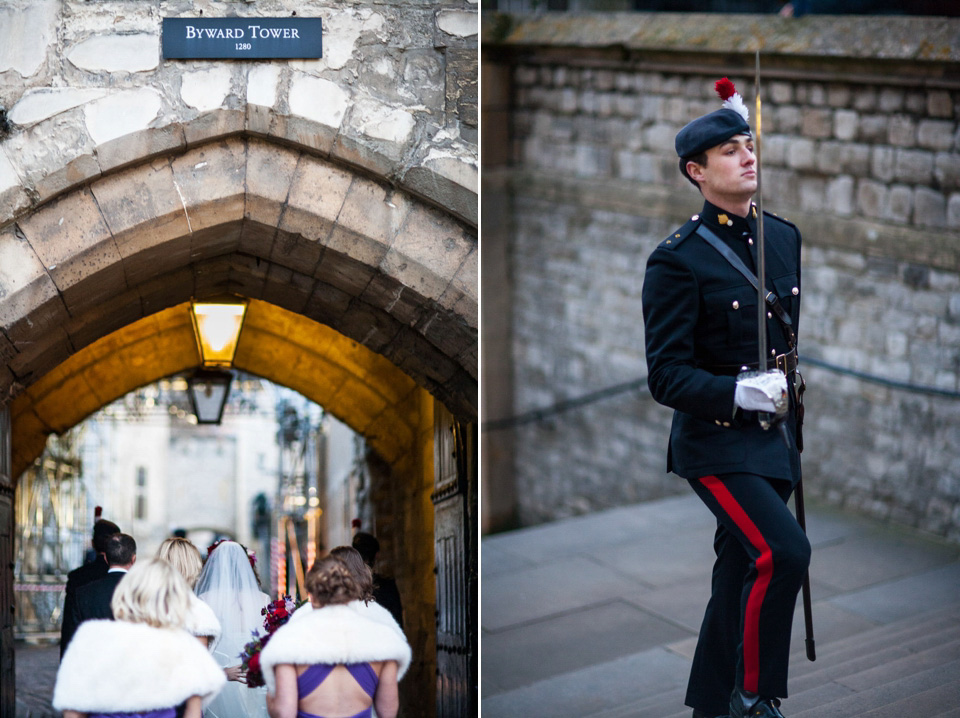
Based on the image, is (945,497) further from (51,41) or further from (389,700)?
Result: (51,41)

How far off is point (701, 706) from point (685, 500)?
4664 millimetres

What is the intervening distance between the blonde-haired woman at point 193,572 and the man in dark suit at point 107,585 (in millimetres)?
113

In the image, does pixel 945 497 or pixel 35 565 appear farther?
pixel 35 565

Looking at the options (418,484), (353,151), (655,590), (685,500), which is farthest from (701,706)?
(685,500)

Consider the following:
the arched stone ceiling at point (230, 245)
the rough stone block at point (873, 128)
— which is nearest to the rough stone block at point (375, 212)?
the arched stone ceiling at point (230, 245)

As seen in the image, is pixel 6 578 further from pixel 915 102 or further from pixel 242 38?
pixel 915 102

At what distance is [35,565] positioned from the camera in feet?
30.9

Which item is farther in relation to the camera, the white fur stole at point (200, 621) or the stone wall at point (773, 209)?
the stone wall at point (773, 209)

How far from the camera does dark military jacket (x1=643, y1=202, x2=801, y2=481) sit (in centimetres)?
294

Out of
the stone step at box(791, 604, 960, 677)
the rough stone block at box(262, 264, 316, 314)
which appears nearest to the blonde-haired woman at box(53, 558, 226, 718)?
the rough stone block at box(262, 264, 316, 314)

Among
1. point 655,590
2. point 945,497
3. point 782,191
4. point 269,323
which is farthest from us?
point 782,191

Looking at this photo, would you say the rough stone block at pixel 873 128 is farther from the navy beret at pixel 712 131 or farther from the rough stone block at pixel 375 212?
the navy beret at pixel 712 131

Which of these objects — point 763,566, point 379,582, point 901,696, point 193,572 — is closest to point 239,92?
point 193,572

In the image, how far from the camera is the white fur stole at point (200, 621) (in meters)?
3.30
